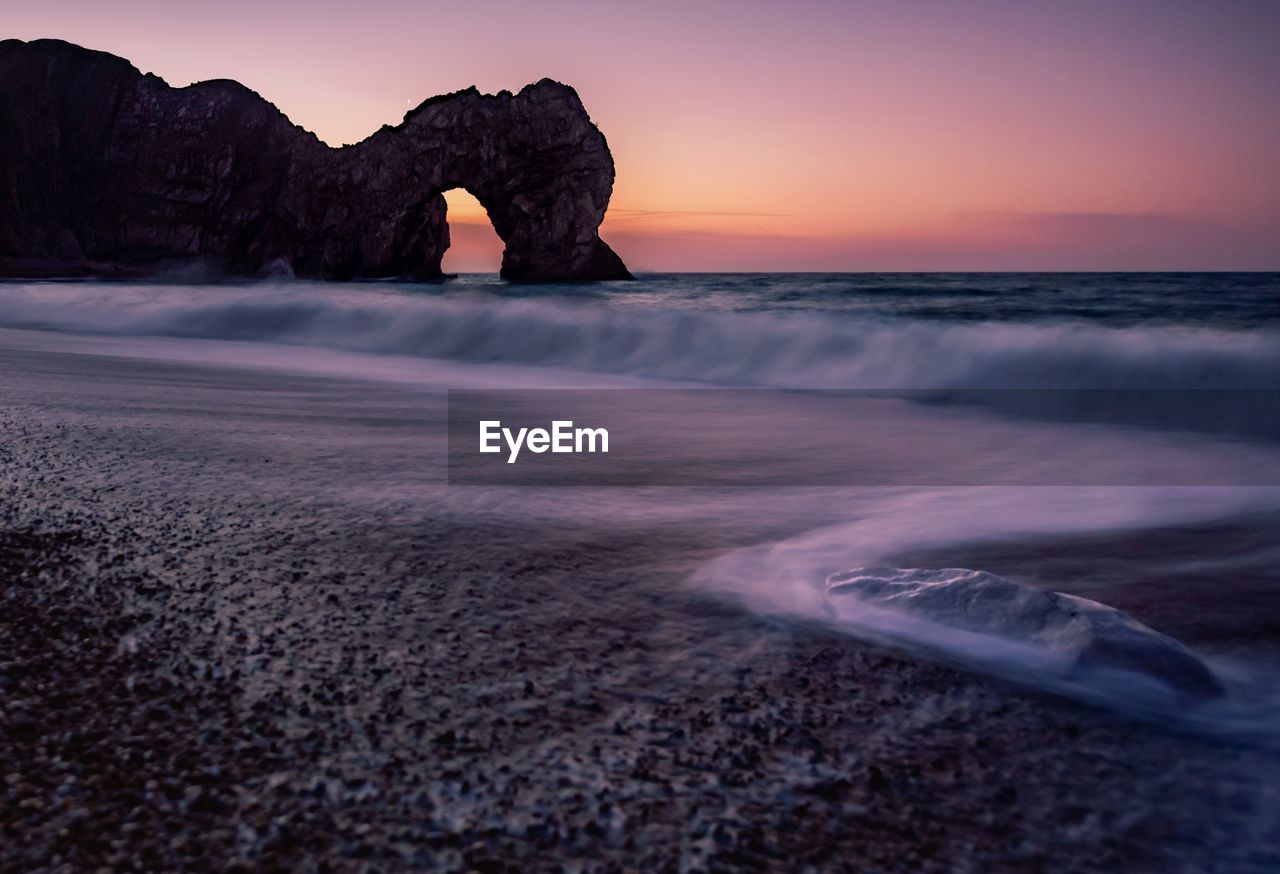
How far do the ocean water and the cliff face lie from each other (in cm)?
4179

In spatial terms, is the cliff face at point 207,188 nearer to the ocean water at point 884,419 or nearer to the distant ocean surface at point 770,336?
the distant ocean surface at point 770,336

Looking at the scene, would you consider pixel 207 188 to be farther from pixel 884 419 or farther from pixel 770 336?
pixel 884 419

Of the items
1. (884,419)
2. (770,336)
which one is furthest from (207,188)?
(884,419)

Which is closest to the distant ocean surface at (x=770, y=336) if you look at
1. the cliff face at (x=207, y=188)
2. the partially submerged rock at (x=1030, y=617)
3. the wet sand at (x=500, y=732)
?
the partially submerged rock at (x=1030, y=617)

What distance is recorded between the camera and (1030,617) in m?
1.84

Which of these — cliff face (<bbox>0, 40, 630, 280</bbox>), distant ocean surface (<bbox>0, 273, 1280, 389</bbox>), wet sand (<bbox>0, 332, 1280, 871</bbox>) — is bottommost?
wet sand (<bbox>0, 332, 1280, 871</bbox>)

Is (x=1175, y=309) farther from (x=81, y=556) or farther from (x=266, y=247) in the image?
(x=266, y=247)

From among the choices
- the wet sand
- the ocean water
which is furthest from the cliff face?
the wet sand

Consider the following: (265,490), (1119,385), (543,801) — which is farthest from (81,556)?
(1119,385)

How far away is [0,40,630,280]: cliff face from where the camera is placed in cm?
5594

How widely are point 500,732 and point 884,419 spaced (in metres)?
5.46

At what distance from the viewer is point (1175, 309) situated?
1623 cm

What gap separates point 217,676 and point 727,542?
152 cm

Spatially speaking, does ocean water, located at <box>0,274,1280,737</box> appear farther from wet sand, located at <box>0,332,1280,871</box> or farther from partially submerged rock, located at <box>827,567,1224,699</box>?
wet sand, located at <box>0,332,1280,871</box>
